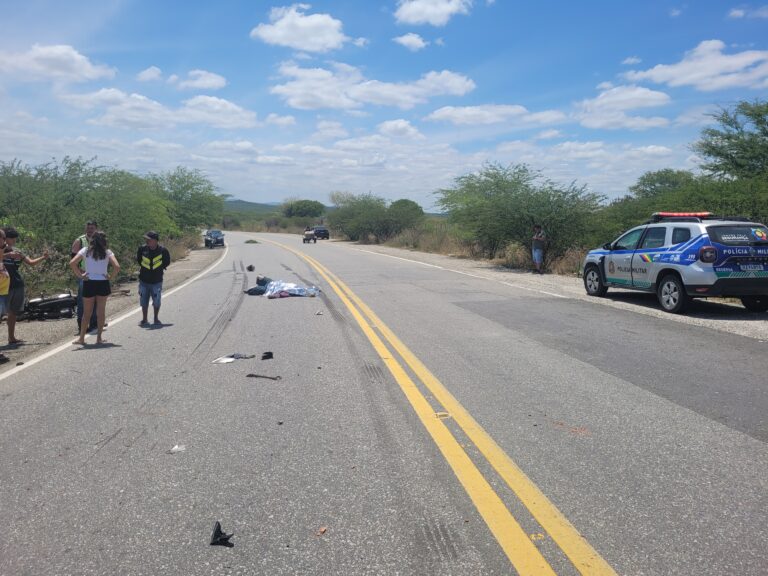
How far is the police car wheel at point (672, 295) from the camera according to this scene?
446 inches

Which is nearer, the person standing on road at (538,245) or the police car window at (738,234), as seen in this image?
the police car window at (738,234)

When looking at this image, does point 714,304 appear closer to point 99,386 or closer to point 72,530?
point 99,386

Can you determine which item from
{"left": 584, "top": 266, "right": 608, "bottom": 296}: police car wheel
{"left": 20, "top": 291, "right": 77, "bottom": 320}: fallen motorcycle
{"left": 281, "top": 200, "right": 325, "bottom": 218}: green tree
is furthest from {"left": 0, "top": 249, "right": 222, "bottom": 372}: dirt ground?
{"left": 281, "top": 200, "right": 325, "bottom": 218}: green tree

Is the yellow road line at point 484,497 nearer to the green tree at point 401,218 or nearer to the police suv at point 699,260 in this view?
the police suv at point 699,260

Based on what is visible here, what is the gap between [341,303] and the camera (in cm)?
1329

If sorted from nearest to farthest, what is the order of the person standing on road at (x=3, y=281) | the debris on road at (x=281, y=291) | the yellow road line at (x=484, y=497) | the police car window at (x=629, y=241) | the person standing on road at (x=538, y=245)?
the yellow road line at (x=484, y=497) < the person standing on road at (x=3, y=281) < the police car window at (x=629, y=241) < the debris on road at (x=281, y=291) < the person standing on road at (x=538, y=245)

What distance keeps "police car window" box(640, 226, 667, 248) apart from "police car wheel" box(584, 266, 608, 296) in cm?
177

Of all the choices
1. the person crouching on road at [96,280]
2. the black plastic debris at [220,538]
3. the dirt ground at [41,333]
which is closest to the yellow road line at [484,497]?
the black plastic debris at [220,538]

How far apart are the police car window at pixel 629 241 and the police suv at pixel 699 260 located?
2 centimetres

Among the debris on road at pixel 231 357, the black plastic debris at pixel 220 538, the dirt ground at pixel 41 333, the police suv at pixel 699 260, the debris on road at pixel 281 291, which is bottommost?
the dirt ground at pixel 41 333

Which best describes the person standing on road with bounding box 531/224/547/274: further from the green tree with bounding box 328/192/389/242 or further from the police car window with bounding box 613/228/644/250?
the green tree with bounding box 328/192/389/242

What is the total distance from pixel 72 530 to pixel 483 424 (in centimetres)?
308

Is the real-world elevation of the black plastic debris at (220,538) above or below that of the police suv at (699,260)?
below

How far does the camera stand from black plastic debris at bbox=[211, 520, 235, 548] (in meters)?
3.25
